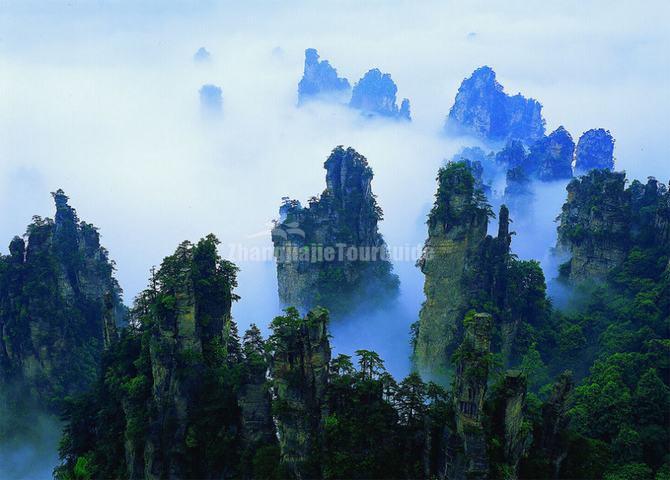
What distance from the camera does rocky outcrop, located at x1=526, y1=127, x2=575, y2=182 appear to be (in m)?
81.6

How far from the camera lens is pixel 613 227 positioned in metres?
47.6

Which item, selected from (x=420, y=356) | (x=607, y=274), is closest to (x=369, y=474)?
(x=420, y=356)

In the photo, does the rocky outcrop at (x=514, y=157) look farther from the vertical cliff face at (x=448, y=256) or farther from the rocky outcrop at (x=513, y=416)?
the rocky outcrop at (x=513, y=416)

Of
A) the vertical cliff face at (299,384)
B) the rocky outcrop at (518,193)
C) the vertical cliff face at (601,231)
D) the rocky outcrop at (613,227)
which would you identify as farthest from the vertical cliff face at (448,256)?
the rocky outcrop at (518,193)

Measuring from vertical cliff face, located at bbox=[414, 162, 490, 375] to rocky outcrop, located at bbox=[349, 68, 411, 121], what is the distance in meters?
70.6

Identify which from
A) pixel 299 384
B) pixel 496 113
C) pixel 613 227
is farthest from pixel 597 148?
pixel 299 384

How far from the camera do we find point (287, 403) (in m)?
28.5

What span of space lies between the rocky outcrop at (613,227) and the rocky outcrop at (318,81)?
2664 inches

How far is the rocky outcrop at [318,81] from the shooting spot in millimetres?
110062

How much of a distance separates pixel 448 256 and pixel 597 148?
5084cm

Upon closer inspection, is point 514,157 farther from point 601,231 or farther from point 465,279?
point 465,279

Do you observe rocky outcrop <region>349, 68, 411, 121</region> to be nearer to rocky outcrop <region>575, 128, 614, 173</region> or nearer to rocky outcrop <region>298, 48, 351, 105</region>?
rocky outcrop <region>298, 48, 351, 105</region>

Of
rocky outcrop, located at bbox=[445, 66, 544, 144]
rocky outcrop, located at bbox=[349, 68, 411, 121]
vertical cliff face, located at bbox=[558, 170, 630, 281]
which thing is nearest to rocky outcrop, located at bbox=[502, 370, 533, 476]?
vertical cliff face, located at bbox=[558, 170, 630, 281]

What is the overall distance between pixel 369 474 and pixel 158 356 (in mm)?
11871
